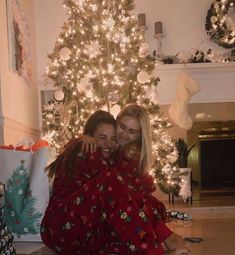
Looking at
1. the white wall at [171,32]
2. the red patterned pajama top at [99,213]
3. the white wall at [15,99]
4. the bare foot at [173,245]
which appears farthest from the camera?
the white wall at [171,32]

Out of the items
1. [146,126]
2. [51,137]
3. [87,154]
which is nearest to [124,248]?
[87,154]

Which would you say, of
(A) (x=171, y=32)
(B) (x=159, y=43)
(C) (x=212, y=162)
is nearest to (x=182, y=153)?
(C) (x=212, y=162)

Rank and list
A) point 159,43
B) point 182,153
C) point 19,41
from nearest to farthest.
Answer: point 19,41 → point 159,43 → point 182,153

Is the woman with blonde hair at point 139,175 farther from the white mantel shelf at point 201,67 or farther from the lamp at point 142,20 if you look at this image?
Result: the lamp at point 142,20

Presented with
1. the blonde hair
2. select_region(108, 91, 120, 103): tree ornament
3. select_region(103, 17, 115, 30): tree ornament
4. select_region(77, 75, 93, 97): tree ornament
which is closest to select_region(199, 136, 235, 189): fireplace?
select_region(108, 91, 120, 103): tree ornament

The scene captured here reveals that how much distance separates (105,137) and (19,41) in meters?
2.00

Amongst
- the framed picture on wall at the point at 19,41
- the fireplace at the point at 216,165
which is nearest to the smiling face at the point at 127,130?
the framed picture on wall at the point at 19,41

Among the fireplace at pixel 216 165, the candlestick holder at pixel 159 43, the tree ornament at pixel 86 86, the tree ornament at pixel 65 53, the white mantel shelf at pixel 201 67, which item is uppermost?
the candlestick holder at pixel 159 43

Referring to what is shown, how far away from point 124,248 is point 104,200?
0.21 m

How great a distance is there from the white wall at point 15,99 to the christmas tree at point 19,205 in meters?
1.14

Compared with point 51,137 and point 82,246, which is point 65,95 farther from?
point 82,246

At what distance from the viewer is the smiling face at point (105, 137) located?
1.76 metres

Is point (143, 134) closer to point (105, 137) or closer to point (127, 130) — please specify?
point (127, 130)

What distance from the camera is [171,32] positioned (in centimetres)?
409
